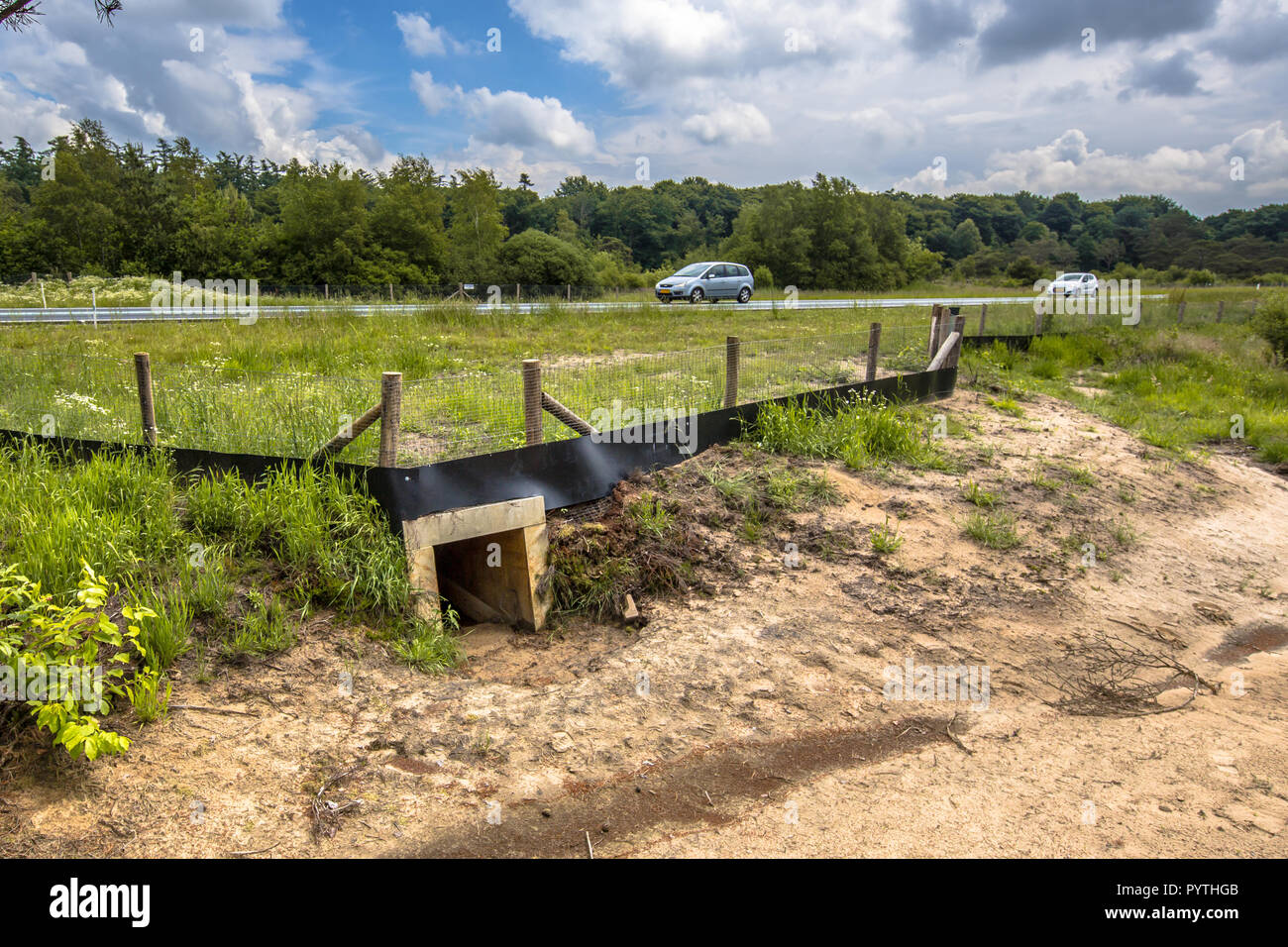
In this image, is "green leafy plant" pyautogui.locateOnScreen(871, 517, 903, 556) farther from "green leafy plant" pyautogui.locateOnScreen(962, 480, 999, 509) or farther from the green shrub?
the green shrub

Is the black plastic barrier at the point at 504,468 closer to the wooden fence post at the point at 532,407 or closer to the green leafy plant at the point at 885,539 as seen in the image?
the wooden fence post at the point at 532,407

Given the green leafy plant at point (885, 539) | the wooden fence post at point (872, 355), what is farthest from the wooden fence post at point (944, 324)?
the green leafy plant at point (885, 539)

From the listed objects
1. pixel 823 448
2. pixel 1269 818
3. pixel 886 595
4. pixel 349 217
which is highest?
pixel 349 217

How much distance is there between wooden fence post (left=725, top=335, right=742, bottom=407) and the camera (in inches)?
363

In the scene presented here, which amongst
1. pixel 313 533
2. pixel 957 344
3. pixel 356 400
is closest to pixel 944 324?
pixel 957 344

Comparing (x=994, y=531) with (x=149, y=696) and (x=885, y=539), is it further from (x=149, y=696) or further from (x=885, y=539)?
(x=149, y=696)

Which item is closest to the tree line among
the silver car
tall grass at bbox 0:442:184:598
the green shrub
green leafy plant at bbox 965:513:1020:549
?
the silver car

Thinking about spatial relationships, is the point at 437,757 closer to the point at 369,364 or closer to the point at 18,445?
the point at 18,445

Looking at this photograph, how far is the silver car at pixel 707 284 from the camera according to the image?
77.4ft

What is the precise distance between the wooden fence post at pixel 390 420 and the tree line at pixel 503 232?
1084 inches

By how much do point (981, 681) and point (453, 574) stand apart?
512cm

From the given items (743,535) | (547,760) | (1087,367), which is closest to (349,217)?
(1087,367)

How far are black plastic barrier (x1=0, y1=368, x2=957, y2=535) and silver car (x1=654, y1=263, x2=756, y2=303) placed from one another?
15246mm

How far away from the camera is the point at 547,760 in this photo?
4805 mm
